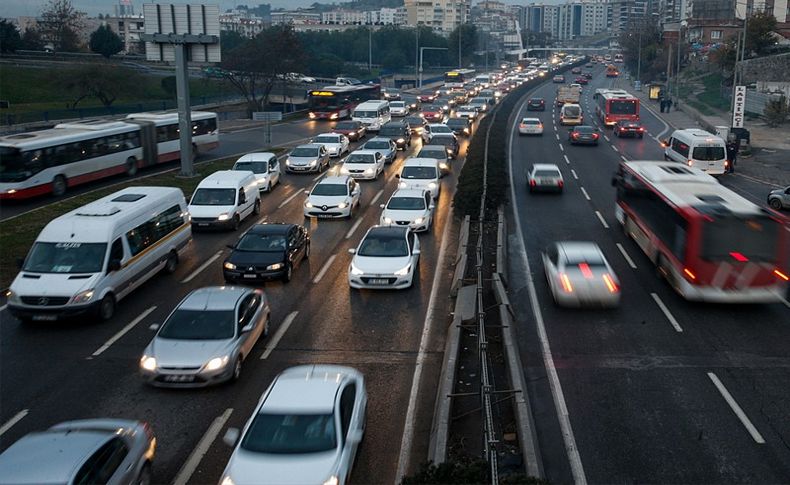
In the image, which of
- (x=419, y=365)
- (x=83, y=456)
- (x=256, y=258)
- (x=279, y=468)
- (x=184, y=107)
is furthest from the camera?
(x=184, y=107)

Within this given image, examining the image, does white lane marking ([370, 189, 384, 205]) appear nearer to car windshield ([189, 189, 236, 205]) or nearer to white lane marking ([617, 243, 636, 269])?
car windshield ([189, 189, 236, 205])

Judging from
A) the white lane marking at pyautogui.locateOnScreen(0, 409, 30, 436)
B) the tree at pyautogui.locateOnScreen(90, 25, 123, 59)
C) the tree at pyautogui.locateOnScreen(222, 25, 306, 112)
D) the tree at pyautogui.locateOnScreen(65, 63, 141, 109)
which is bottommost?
the white lane marking at pyautogui.locateOnScreen(0, 409, 30, 436)

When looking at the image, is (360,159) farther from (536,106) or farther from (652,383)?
(536,106)

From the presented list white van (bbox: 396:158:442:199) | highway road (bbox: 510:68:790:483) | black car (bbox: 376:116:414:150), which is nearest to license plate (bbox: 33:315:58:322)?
highway road (bbox: 510:68:790:483)

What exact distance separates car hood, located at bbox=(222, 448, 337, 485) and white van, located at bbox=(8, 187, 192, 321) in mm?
8625

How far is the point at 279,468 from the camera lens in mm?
9477

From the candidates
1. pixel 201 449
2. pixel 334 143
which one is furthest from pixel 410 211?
pixel 334 143

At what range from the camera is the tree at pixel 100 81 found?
209ft

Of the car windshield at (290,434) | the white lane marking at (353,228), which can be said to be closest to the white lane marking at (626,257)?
the white lane marking at (353,228)

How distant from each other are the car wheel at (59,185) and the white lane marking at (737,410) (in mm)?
26649

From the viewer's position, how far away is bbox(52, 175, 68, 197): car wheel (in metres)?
31.2

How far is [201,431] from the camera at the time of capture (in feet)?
39.4

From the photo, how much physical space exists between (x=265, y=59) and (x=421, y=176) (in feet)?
146

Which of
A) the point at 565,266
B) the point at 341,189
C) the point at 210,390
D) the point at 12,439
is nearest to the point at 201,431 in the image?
the point at 210,390
